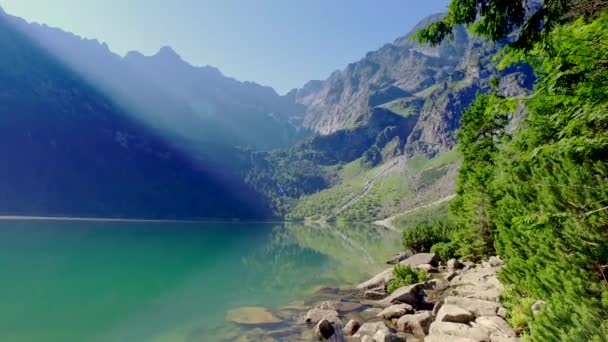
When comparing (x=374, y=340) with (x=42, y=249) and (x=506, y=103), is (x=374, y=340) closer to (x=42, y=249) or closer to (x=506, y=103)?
(x=506, y=103)

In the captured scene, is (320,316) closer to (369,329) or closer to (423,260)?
(369,329)

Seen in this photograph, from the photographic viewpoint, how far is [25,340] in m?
20.2

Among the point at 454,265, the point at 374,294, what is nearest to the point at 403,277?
the point at 374,294

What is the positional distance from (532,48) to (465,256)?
30897 millimetres

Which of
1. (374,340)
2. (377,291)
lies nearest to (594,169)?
(374,340)

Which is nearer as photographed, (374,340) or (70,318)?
(374,340)

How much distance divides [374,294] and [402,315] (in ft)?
26.3

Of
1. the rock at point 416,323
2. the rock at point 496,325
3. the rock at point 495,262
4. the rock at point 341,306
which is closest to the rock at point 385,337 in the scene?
the rock at point 416,323

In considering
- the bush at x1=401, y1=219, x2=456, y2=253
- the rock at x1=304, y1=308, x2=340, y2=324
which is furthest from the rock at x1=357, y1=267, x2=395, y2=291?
the bush at x1=401, y1=219, x2=456, y2=253

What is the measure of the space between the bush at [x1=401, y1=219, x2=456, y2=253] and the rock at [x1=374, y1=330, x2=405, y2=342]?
35.2 meters

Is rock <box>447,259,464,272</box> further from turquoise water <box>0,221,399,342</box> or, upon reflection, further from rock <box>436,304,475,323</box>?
rock <box>436,304,475,323</box>

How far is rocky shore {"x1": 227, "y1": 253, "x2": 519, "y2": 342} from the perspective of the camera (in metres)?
16.1

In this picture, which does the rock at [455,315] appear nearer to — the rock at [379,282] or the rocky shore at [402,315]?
the rocky shore at [402,315]

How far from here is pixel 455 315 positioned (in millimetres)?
17094
